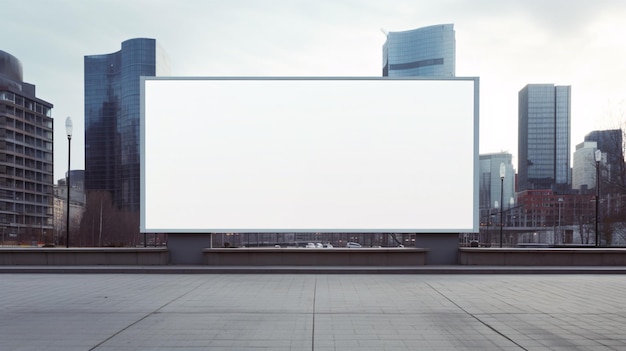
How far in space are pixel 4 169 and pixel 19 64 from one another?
4622 cm

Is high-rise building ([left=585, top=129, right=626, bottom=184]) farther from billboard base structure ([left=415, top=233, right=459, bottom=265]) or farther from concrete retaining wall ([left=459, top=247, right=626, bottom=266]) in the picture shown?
billboard base structure ([left=415, top=233, right=459, bottom=265])

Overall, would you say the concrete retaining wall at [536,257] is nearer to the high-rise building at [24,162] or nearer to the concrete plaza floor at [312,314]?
the concrete plaza floor at [312,314]

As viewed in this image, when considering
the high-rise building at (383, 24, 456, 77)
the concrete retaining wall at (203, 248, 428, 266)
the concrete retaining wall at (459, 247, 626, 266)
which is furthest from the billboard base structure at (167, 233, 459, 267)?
the high-rise building at (383, 24, 456, 77)

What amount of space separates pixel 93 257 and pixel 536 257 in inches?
730

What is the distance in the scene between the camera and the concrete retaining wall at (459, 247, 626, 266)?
1666cm

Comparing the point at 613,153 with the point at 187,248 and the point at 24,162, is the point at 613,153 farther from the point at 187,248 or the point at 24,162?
the point at 24,162

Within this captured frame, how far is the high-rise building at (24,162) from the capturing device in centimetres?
9784

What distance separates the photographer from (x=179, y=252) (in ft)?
55.7

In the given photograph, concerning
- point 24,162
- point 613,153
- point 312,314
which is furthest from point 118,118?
point 312,314

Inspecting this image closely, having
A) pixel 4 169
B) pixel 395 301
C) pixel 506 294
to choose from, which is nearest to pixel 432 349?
pixel 395 301

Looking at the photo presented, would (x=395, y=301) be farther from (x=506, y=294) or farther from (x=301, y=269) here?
(x=301, y=269)

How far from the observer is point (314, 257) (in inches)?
647

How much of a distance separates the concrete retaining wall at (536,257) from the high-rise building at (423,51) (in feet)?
483

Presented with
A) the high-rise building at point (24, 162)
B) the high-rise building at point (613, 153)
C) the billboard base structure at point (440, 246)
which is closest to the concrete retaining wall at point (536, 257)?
the billboard base structure at point (440, 246)
